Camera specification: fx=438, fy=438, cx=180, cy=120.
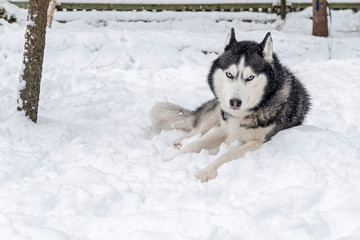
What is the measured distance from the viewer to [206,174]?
12.3ft

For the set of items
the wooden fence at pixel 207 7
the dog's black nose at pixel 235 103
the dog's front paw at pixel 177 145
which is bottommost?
the dog's front paw at pixel 177 145

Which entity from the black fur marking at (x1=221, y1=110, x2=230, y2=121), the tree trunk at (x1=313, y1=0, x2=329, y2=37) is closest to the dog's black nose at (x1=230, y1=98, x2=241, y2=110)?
the black fur marking at (x1=221, y1=110, x2=230, y2=121)

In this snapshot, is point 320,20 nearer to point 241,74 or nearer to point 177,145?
point 177,145

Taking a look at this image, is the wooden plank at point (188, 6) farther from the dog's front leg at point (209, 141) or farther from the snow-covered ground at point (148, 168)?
the dog's front leg at point (209, 141)

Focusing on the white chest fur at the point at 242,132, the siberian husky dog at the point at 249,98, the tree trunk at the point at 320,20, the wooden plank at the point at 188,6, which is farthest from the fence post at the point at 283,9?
the white chest fur at the point at 242,132

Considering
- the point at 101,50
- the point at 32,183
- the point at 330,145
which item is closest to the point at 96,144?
the point at 32,183

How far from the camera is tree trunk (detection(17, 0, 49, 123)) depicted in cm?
465

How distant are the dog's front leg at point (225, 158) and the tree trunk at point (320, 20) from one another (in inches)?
281

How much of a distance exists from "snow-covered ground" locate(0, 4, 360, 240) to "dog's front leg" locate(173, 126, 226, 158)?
0.74 ft

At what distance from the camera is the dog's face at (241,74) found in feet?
13.0

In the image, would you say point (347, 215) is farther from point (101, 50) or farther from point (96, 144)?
point (101, 50)

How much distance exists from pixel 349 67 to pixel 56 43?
18.9ft

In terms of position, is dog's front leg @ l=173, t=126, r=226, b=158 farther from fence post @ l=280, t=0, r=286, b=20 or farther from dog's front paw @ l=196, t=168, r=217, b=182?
fence post @ l=280, t=0, r=286, b=20

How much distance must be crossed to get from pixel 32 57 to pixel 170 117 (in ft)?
5.71
